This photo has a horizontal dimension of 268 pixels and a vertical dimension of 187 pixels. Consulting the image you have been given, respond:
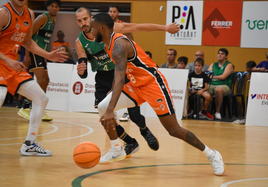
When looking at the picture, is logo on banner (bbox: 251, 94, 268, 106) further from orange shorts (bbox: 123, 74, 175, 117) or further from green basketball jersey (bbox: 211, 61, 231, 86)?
orange shorts (bbox: 123, 74, 175, 117)

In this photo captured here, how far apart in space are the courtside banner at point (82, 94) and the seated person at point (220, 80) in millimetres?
3374

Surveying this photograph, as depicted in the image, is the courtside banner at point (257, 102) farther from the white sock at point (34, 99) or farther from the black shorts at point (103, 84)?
the white sock at point (34, 99)

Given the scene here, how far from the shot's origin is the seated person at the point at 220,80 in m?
10.1

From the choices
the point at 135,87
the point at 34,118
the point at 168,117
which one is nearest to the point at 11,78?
the point at 34,118

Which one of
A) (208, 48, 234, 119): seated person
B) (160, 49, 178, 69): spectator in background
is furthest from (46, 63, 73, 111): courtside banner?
(208, 48, 234, 119): seated person

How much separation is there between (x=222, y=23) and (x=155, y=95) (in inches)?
389

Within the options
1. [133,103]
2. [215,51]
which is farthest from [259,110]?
[133,103]

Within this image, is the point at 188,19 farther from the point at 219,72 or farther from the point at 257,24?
the point at 219,72

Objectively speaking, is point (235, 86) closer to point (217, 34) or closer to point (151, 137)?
point (217, 34)

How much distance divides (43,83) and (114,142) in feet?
12.6

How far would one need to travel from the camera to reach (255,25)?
1291 centimetres

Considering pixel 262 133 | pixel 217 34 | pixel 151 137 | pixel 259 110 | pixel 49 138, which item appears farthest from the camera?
pixel 217 34

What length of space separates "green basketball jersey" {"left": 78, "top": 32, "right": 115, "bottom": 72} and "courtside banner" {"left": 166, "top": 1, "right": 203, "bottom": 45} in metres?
8.29

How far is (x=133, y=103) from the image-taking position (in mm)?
4402
